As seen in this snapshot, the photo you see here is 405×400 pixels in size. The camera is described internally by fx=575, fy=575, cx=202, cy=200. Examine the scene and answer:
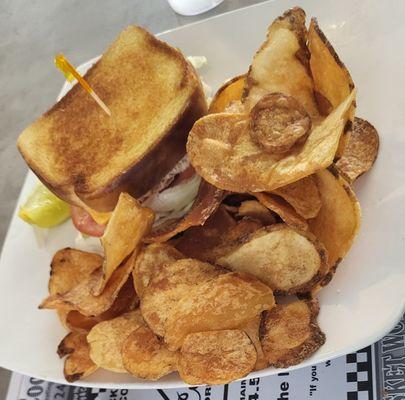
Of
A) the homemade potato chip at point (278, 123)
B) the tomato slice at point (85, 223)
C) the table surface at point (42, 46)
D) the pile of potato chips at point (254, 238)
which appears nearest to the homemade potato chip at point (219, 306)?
the pile of potato chips at point (254, 238)

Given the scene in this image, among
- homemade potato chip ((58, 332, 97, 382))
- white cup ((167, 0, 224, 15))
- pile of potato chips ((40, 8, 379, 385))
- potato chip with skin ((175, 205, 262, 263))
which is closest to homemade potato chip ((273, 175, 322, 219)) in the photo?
pile of potato chips ((40, 8, 379, 385))

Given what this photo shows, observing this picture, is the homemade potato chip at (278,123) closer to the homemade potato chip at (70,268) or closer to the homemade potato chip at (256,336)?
the homemade potato chip at (256,336)

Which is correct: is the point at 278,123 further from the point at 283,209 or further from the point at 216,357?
the point at 216,357

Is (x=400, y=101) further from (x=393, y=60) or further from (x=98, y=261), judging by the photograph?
Answer: (x=98, y=261)

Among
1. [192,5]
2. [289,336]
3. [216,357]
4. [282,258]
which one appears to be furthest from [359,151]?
[192,5]

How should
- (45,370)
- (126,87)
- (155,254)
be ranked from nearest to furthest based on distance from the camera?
(155,254) < (45,370) < (126,87)

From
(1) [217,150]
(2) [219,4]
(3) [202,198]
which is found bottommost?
(2) [219,4]

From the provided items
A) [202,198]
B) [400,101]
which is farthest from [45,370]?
[400,101]
